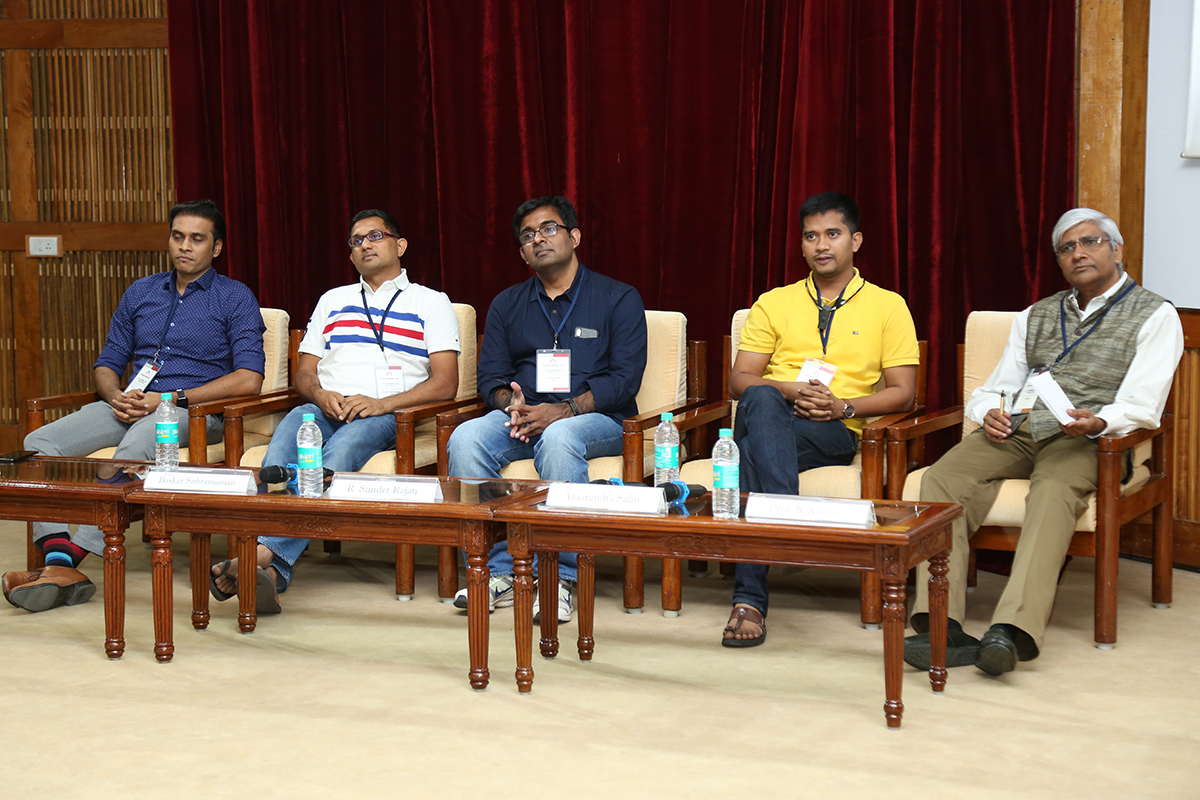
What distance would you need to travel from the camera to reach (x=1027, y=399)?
11.1 feet

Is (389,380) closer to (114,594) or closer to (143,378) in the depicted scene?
(143,378)

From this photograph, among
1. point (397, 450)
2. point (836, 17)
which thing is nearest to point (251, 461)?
point (397, 450)

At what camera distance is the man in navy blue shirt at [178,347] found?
13.2ft

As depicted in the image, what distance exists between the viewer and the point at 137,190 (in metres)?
5.14

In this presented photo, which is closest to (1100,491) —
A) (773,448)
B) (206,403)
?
(773,448)

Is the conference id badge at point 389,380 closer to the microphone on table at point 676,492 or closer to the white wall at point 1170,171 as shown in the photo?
the microphone on table at point 676,492

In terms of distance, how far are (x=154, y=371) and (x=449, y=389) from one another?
1031 millimetres

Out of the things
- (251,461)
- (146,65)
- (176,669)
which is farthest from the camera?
(146,65)

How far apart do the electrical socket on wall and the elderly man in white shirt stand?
3.83m

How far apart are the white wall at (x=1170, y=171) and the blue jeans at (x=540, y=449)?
1.90 metres

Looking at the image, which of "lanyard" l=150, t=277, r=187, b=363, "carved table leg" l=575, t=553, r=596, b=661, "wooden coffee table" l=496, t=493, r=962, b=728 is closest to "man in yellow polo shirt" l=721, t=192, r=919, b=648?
"carved table leg" l=575, t=553, r=596, b=661

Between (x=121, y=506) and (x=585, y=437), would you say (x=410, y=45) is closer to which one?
(x=585, y=437)

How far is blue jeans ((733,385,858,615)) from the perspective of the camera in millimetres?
3270

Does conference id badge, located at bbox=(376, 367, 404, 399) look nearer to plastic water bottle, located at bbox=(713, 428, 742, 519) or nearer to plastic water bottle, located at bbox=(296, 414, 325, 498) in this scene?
plastic water bottle, located at bbox=(296, 414, 325, 498)
